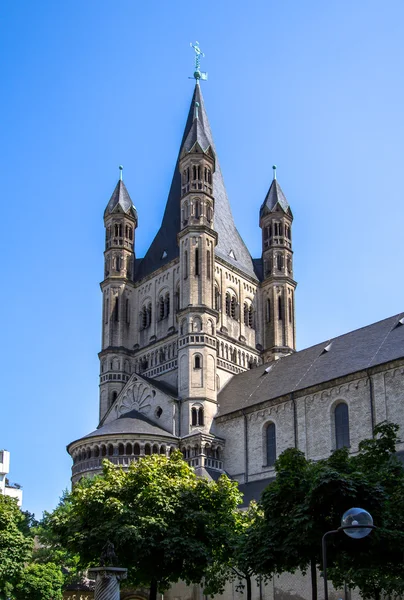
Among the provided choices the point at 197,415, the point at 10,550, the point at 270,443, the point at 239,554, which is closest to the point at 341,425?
the point at 270,443

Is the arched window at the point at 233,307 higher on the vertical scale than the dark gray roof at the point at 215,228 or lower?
lower

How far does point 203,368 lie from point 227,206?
23411mm

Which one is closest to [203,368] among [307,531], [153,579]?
[153,579]

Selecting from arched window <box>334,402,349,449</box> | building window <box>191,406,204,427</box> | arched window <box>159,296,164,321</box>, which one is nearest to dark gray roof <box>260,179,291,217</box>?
arched window <box>159,296,164,321</box>

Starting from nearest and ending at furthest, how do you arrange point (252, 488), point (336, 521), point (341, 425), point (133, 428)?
point (336, 521), point (341, 425), point (252, 488), point (133, 428)

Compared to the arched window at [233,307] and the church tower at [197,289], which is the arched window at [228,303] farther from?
the church tower at [197,289]

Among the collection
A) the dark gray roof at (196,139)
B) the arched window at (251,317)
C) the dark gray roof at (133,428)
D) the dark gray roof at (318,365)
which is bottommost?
the dark gray roof at (133,428)

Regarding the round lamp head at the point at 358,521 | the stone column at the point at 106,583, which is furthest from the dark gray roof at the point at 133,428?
the round lamp head at the point at 358,521

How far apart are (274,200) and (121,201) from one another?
616 inches

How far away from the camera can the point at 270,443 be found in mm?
60469

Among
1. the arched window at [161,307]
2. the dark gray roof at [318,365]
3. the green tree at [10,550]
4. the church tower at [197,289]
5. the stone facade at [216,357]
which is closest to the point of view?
the green tree at [10,550]

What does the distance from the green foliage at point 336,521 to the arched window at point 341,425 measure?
68.7 ft

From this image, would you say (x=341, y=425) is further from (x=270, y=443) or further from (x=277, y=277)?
(x=277, y=277)

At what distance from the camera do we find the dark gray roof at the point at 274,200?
82.2 metres
